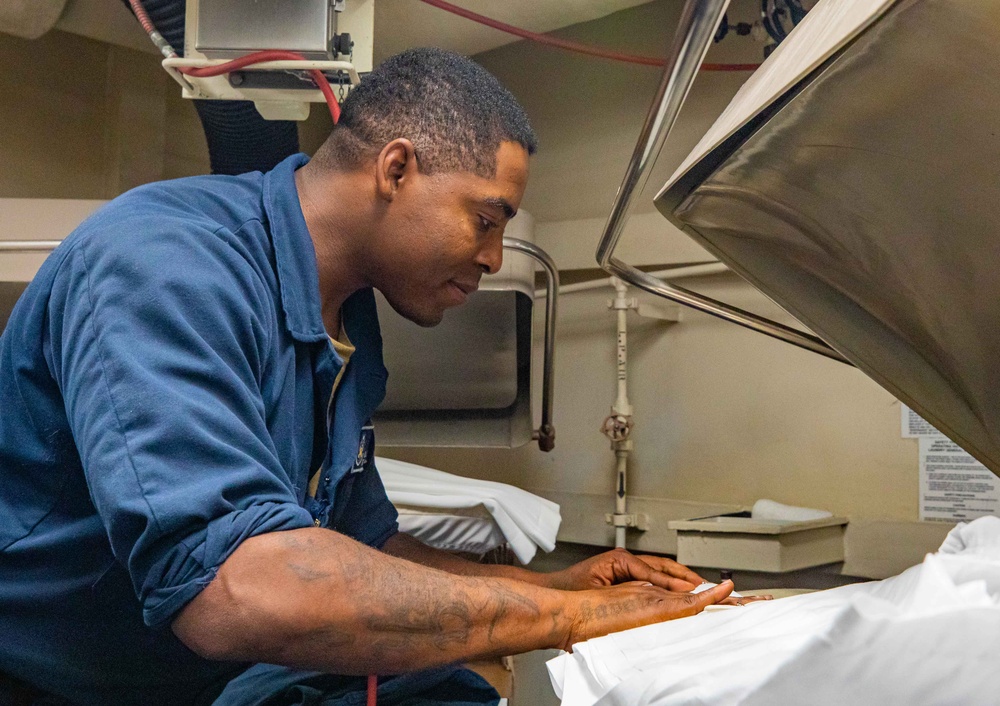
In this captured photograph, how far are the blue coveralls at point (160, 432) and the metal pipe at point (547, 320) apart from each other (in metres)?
0.70

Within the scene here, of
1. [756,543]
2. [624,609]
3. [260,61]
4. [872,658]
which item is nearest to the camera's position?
[872,658]

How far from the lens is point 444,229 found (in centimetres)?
105

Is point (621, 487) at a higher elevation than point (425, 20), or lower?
lower

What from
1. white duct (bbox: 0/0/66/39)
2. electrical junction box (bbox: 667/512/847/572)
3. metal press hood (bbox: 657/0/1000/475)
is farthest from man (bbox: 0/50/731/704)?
white duct (bbox: 0/0/66/39)

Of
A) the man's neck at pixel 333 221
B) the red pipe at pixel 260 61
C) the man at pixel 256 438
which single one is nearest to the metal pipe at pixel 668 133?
the man at pixel 256 438

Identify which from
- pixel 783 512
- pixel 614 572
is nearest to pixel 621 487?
pixel 783 512

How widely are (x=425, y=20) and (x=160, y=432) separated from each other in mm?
1782

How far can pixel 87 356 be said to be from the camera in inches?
26.1

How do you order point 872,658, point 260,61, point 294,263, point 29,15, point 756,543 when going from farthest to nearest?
point 29,15 < point 756,543 < point 260,61 < point 294,263 < point 872,658

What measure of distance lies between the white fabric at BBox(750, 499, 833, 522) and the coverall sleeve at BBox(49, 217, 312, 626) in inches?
55.0

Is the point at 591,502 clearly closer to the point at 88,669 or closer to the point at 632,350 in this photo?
the point at 632,350

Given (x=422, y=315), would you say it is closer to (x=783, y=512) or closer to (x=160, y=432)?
(x=160, y=432)

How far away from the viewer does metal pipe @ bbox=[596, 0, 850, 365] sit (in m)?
0.62

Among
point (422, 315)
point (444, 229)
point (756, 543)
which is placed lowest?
point (756, 543)
